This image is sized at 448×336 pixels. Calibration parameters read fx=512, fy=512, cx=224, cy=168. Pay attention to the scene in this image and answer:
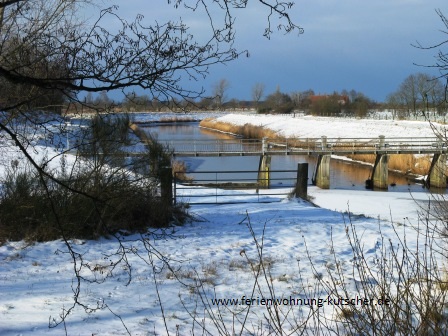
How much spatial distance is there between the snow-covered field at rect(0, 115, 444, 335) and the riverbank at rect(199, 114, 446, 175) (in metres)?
25.2

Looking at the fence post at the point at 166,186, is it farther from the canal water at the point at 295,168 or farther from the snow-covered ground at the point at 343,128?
the snow-covered ground at the point at 343,128

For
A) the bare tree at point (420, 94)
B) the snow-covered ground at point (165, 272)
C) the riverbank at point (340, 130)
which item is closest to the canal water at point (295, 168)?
the riverbank at point (340, 130)

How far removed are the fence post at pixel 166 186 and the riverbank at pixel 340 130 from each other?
24128mm

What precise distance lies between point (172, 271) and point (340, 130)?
49104mm

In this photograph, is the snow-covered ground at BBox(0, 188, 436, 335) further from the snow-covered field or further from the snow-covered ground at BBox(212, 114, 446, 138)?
the snow-covered ground at BBox(212, 114, 446, 138)

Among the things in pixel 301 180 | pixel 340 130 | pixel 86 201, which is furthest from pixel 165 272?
pixel 340 130

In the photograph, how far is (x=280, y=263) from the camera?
7762 mm

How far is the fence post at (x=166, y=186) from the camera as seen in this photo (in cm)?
1117

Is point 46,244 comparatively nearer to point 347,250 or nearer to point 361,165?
point 347,250

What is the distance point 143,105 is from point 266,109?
80.5 m

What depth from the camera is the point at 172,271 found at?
3.44 m

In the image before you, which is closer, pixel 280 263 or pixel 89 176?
pixel 280 263

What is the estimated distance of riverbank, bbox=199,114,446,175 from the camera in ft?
121

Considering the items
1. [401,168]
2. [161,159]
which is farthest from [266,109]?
[161,159]
